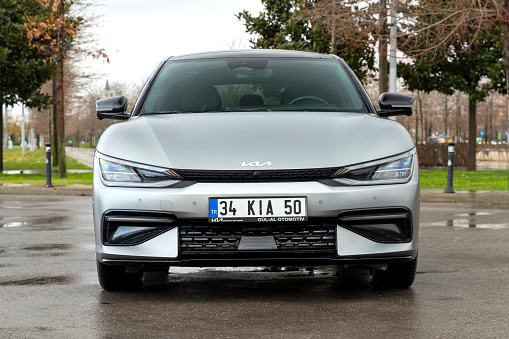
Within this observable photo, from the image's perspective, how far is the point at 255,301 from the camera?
531 centimetres

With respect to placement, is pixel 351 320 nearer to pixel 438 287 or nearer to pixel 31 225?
pixel 438 287

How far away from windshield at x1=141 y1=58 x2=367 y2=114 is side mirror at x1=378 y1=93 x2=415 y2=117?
0.58 feet

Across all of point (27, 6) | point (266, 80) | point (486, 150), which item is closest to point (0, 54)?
point (27, 6)

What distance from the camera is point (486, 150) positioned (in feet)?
148

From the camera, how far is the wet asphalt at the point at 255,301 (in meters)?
4.49

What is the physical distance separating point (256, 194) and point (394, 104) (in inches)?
69.1

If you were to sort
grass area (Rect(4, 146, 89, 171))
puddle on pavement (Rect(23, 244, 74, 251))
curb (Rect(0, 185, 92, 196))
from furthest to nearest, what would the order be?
grass area (Rect(4, 146, 89, 171)) < curb (Rect(0, 185, 92, 196)) < puddle on pavement (Rect(23, 244, 74, 251))

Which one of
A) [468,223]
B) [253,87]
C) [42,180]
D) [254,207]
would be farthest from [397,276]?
[42,180]

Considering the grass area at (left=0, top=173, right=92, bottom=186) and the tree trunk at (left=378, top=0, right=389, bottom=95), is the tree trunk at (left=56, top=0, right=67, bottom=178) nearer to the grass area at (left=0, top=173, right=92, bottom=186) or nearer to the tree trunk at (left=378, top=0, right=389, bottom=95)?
the grass area at (left=0, top=173, right=92, bottom=186)

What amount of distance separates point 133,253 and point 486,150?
42.3m

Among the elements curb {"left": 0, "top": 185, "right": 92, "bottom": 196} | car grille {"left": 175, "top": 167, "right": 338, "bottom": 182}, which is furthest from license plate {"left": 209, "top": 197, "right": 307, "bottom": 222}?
curb {"left": 0, "top": 185, "right": 92, "bottom": 196}

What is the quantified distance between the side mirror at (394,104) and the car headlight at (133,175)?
190 cm

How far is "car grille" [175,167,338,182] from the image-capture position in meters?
4.94

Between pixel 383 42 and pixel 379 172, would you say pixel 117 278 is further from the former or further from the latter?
pixel 383 42
